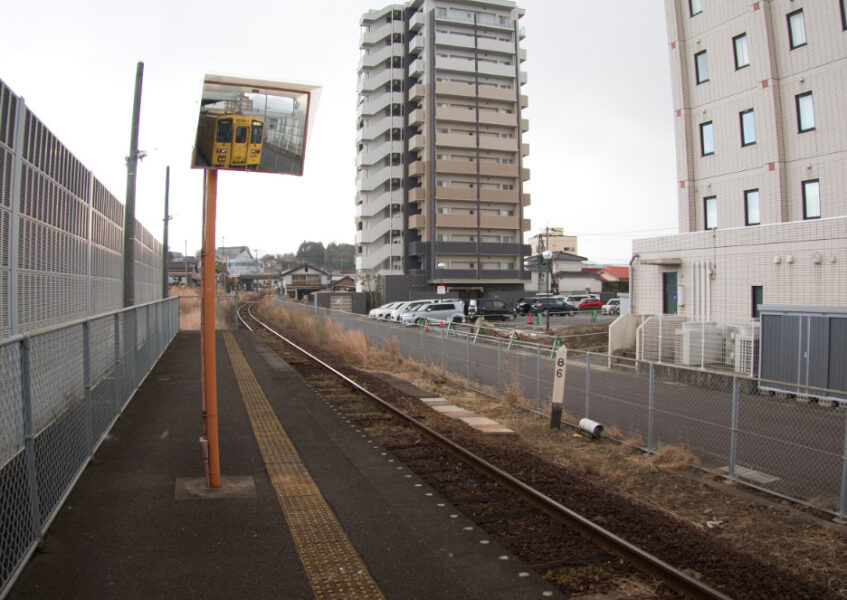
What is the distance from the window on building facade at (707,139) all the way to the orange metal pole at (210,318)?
2390cm

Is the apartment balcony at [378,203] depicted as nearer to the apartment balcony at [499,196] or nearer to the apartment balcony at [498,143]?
the apartment balcony at [499,196]

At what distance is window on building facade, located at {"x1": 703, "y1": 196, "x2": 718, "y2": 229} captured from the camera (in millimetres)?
25875

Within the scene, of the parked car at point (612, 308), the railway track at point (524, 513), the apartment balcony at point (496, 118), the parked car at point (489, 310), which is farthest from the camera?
the apartment balcony at point (496, 118)

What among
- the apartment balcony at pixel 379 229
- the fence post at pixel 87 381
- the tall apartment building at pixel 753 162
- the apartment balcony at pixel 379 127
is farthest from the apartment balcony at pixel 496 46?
the fence post at pixel 87 381

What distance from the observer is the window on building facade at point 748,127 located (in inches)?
952

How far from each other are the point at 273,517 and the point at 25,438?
6.91 feet

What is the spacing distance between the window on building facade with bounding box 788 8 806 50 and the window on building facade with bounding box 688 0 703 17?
4.04 m

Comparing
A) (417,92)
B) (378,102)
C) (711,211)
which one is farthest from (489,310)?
(378,102)

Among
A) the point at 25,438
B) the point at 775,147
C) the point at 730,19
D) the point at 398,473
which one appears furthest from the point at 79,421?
the point at 730,19

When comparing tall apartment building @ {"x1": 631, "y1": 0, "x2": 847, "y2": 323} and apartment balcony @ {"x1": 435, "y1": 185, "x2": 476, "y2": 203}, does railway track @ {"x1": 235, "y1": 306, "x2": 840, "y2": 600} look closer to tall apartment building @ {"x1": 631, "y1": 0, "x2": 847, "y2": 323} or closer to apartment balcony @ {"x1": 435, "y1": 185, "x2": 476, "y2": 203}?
tall apartment building @ {"x1": 631, "y1": 0, "x2": 847, "y2": 323}

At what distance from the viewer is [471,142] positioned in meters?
64.6

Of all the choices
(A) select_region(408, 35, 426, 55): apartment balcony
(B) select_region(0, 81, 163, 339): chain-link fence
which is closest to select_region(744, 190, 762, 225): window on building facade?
(B) select_region(0, 81, 163, 339): chain-link fence

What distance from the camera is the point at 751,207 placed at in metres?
24.4

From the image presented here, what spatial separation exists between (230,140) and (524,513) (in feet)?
14.8
